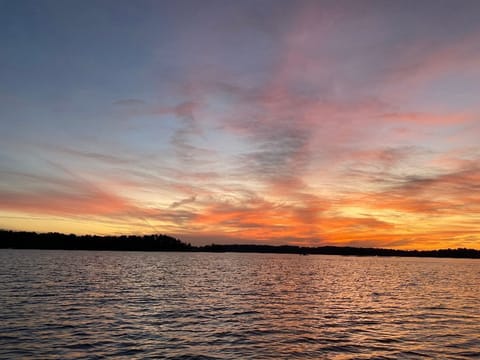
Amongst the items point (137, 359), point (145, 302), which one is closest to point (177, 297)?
point (145, 302)

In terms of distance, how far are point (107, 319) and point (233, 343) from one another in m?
15.3

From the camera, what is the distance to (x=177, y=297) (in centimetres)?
5581

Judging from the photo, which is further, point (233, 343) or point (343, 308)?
point (343, 308)

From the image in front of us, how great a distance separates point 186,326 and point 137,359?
36.1ft

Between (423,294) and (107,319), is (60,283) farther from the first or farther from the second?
(423,294)

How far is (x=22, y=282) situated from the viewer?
6794 cm

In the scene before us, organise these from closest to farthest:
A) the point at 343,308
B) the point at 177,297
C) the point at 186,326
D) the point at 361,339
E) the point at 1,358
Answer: the point at 1,358 < the point at 361,339 < the point at 186,326 < the point at 343,308 < the point at 177,297

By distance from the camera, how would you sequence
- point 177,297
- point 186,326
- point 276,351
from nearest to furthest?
point 276,351
point 186,326
point 177,297

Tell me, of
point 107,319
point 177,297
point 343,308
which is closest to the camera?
point 107,319

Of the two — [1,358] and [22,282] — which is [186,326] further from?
[22,282]

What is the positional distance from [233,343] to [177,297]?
27699 millimetres

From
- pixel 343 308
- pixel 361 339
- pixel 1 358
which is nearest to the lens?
pixel 1 358

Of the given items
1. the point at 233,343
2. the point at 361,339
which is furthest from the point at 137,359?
the point at 361,339

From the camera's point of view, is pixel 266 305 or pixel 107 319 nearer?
pixel 107 319
